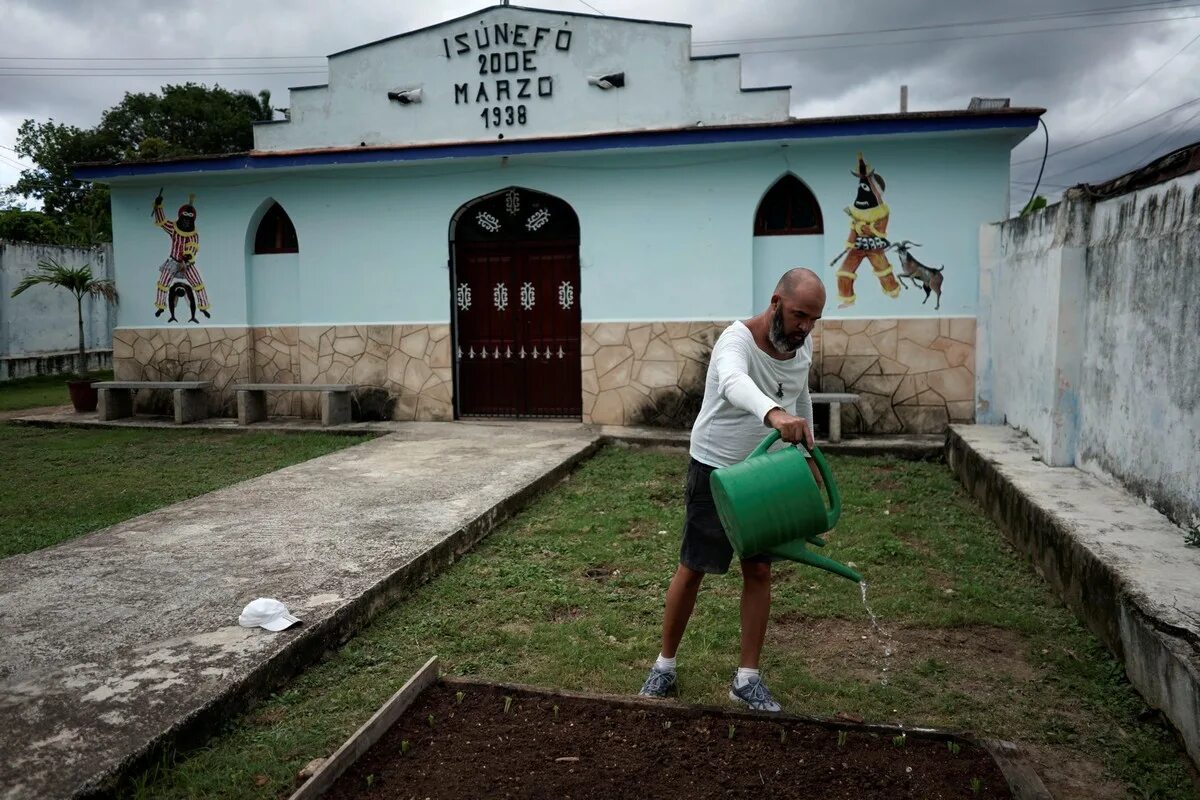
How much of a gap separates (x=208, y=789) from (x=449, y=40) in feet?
30.5

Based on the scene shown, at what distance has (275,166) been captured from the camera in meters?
10.7

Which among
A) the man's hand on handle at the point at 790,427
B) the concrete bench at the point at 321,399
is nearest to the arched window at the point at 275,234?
the concrete bench at the point at 321,399

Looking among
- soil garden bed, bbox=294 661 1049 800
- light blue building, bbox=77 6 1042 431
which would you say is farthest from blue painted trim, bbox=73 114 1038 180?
soil garden bed, bbox=294 661 1049 800

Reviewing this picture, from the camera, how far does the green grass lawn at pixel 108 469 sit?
645 centimetres

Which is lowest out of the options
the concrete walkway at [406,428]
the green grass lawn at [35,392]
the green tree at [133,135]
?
the concrete walkway at [406,428]

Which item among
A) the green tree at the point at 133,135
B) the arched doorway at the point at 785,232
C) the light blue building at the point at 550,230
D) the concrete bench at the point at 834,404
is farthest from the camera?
the green tree at the point at 133,135

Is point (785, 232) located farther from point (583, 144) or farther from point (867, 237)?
point (583, 144)

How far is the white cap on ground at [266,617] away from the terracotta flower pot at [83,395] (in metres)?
9.45

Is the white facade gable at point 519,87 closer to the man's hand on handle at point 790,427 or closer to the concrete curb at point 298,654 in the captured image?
the concrete curb at point 298,654

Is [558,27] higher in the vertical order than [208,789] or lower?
higher

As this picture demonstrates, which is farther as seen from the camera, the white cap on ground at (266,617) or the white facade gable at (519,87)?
the white facade gable at (519,87)

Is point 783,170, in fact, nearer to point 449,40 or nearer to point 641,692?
point 449,40

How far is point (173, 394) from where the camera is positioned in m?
11.6

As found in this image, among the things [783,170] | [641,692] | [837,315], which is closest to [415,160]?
[783,170]
